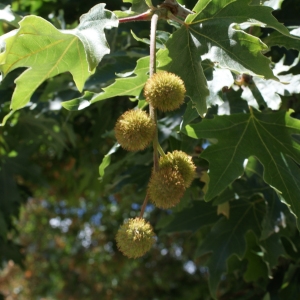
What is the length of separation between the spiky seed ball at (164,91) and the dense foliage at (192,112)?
129mm

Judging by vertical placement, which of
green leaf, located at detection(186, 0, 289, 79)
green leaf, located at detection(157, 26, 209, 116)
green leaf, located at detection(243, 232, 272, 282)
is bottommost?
green leaf, located at detection(243, 232, 272, 282)

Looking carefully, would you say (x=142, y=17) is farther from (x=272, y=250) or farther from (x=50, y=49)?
(x=272, y=250)

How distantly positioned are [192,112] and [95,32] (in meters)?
0.55

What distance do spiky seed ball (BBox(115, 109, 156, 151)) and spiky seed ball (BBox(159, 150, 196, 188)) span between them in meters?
0.10

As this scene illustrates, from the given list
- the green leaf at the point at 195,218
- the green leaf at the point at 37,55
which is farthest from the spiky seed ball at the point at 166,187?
the green leaf at the point at 195,218

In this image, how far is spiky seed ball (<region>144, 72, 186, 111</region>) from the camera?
1.91 m

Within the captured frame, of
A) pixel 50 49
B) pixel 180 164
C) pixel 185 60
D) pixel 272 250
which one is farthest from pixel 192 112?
pixel 272 250

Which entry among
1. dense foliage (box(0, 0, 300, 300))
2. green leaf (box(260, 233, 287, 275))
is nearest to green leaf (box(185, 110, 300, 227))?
dense foliage (box(0, 0, 300, 300))

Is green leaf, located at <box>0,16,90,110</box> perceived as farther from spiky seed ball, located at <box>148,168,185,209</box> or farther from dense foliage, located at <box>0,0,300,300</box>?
spiky seed ball, located at <box>148,168,185,209</box>

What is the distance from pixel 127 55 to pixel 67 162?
2391 millimetres

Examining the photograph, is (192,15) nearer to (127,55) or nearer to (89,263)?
(127,55)

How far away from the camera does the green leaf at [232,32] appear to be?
201cm

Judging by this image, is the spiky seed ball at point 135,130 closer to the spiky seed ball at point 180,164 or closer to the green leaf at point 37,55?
the spiky seed ball at point 180,164

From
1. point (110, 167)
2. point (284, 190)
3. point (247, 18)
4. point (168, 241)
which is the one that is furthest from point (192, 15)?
point (168, 241)
